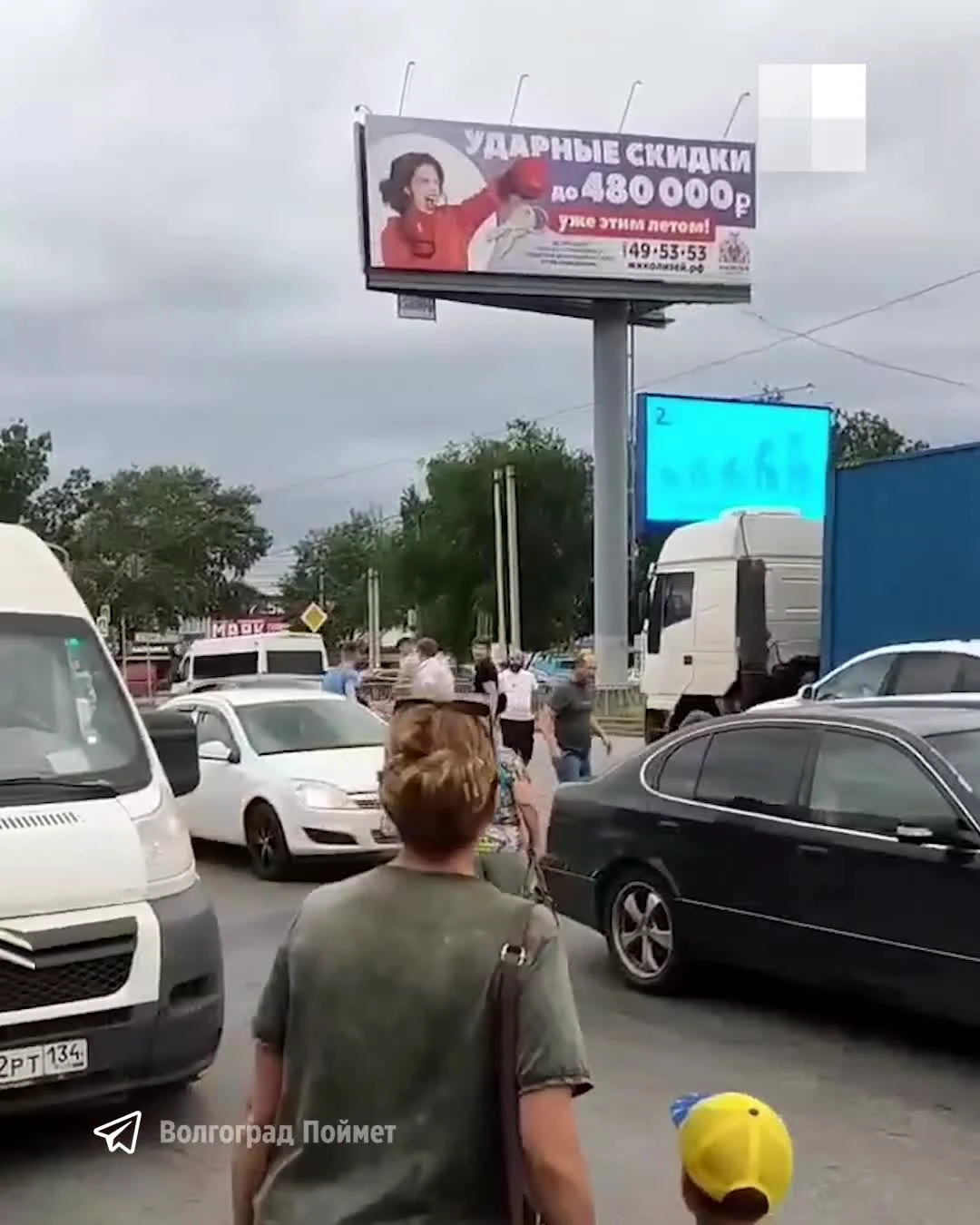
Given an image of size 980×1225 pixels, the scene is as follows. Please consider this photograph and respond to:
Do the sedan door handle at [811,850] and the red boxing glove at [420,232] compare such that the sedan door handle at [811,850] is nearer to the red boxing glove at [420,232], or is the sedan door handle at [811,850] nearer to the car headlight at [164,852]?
the car headlight at [164,852]

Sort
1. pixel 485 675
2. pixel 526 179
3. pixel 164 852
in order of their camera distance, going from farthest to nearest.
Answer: pixel 526 179 < pixel 485 675 < pixel 164 852

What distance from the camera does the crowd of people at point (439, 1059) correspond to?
2.35 metres

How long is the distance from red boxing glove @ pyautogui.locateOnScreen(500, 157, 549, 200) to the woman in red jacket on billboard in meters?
0.04

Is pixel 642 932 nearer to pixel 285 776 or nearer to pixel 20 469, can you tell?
pixel 285 776

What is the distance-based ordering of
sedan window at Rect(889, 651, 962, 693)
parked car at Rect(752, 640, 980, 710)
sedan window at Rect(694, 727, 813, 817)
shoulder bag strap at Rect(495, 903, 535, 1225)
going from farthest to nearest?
sedan window at Rect(889, 651, 962, 693), parked car at Rect(752, 640, 980, 710), sedan window at Rect(694, 727, 813, 817), shoulder bag strap at Rect(495, 903, 535, 1225)

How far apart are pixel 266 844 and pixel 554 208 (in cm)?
3468

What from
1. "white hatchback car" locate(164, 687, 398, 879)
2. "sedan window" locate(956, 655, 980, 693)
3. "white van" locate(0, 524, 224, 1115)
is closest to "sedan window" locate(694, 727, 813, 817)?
"white van" locate(0, 524, 224, 1115)

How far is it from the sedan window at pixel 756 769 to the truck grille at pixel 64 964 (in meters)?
3.18

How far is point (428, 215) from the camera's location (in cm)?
4250

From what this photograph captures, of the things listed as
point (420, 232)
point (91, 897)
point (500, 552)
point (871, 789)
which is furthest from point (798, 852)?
point (500, 552)

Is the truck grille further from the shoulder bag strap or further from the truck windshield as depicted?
the shoulder bag strap

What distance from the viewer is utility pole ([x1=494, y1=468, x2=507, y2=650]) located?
192ft

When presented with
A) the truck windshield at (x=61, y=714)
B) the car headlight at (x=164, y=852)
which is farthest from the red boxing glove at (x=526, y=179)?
the car headlight at (x=164, y=852)

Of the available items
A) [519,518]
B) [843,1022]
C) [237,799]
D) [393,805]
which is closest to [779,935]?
[843,1022]
